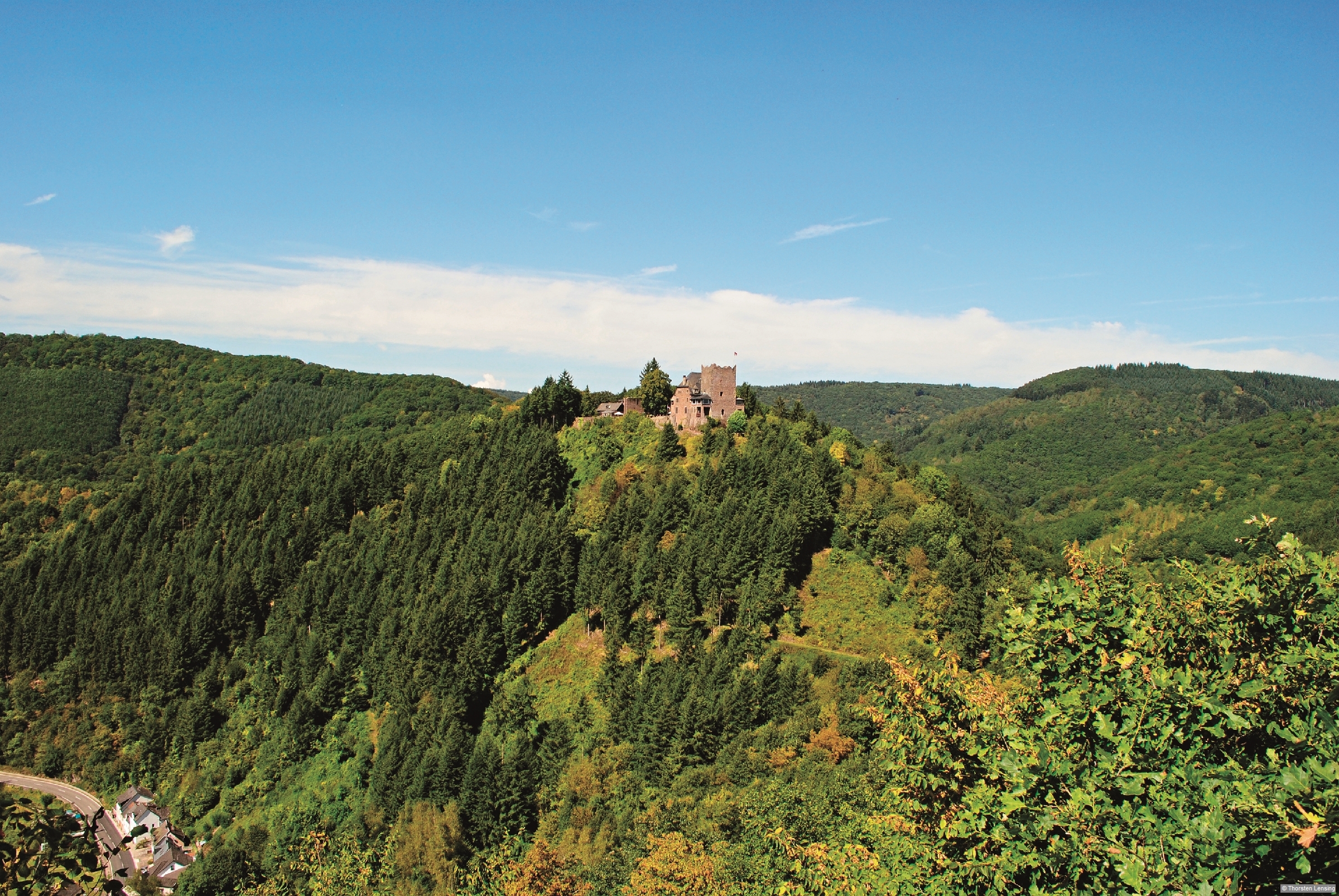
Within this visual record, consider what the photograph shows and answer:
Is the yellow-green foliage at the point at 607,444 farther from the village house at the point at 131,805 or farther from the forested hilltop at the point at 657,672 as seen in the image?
the village house at the point at 131,805

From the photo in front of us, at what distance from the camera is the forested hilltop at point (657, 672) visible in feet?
44.8

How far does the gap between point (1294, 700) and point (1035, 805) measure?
469 cm

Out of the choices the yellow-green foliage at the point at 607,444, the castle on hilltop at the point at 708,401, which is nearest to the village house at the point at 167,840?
the yellow-green foliage at the point at 607,444

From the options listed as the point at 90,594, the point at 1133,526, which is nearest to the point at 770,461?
the point at 90,594

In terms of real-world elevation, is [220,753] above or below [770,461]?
below

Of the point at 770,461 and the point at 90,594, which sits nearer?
the point at 770,461

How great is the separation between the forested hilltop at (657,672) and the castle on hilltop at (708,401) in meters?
2.90

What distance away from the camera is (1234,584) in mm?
14914

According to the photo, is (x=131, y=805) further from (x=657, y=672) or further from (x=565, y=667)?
(x=657, y=672)

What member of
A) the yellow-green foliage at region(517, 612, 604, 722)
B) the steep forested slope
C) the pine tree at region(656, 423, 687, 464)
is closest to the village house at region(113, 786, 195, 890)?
the yellow-green foliage at region(517, 612, 604, 722)

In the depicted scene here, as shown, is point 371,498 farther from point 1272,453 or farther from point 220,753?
point 1272,453

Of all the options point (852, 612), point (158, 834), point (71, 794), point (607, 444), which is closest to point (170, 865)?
point (158, 834)

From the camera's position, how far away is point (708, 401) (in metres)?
86.2

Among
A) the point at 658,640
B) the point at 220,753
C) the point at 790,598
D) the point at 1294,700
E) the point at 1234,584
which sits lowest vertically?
the point at 220,753
